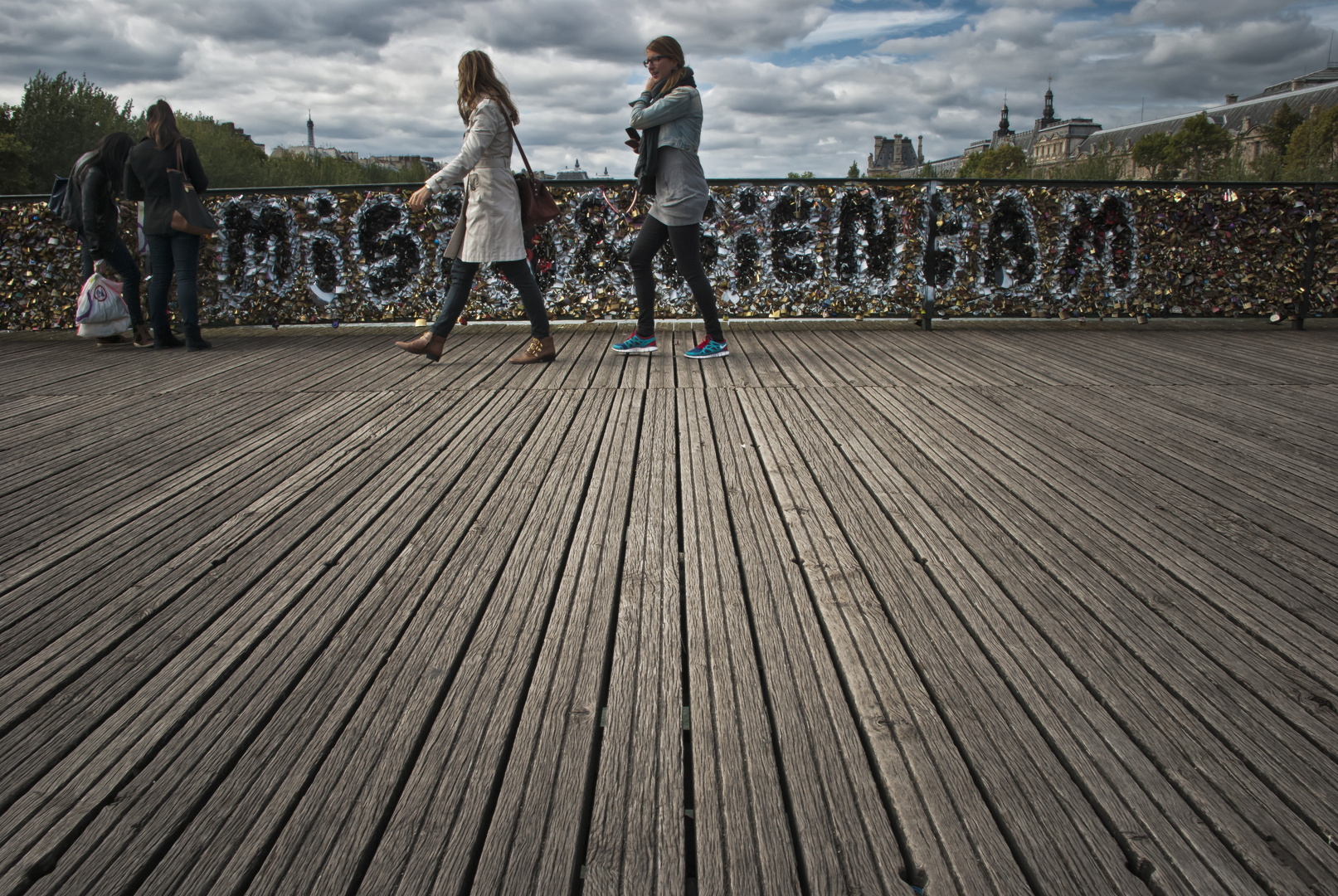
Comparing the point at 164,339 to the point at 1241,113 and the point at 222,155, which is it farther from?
the point at 1241,113

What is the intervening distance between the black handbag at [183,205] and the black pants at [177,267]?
14 cm

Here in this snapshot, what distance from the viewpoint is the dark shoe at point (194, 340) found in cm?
781

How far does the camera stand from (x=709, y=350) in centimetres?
666

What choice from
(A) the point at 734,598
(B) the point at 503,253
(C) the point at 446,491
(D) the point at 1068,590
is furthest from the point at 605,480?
(B) the point at 503,253

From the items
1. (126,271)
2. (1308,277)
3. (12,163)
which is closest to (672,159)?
(126,271)

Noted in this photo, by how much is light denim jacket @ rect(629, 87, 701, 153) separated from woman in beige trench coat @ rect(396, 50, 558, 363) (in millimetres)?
888

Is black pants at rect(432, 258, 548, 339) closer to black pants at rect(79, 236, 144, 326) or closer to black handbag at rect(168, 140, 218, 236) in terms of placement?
black handbag at rect(168, 140, 218, 236)

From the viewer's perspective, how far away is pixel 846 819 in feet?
5.48

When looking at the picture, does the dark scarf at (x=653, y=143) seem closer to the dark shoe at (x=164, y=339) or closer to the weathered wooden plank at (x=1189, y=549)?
the weathered wooden plank at (x=1189, y=549)

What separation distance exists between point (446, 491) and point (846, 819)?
7.72 ft

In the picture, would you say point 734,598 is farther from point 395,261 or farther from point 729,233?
point 395,261

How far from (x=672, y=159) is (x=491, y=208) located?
1.34 meters

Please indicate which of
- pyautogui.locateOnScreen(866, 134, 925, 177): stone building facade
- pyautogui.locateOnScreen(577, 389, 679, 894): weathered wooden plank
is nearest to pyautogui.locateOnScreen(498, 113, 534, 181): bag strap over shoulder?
pyautogui.locateOnScreen(577, 389, 679, 894): weathered wooden plank

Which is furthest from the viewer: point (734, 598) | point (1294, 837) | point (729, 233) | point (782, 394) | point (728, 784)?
point (729, 233)
